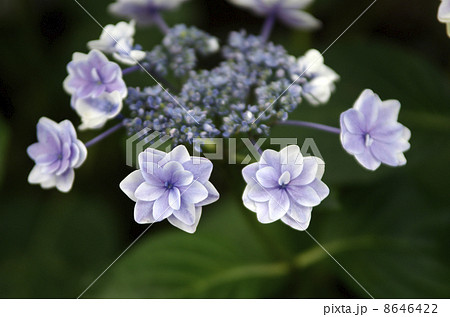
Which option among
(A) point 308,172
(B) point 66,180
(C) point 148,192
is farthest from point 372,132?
(B) point 66,180

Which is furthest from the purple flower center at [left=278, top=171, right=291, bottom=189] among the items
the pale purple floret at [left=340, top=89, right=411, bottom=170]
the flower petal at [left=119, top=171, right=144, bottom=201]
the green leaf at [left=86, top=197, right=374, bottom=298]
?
the green leaf at [left=86, top=197, right=374, bottom=298]

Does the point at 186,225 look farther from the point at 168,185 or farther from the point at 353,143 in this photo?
the point at 353,143

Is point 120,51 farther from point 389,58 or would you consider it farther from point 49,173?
point 389,58

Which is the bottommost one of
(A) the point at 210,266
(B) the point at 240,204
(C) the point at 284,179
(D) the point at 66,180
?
(A) the point at 210,266

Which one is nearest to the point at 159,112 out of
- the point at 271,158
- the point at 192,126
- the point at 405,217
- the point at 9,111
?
the point at 192,126

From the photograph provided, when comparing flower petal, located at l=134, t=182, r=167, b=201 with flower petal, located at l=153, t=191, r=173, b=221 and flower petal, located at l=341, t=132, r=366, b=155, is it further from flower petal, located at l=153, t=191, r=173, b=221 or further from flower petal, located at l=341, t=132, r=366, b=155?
flower petal, located at l=341, t=132, r=366, b=155

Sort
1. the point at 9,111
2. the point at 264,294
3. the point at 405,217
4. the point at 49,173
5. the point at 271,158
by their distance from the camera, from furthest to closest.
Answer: the point at 9,111
the point at 405,217
the point at 264,294
the point at 49,173
the point at 271,158
